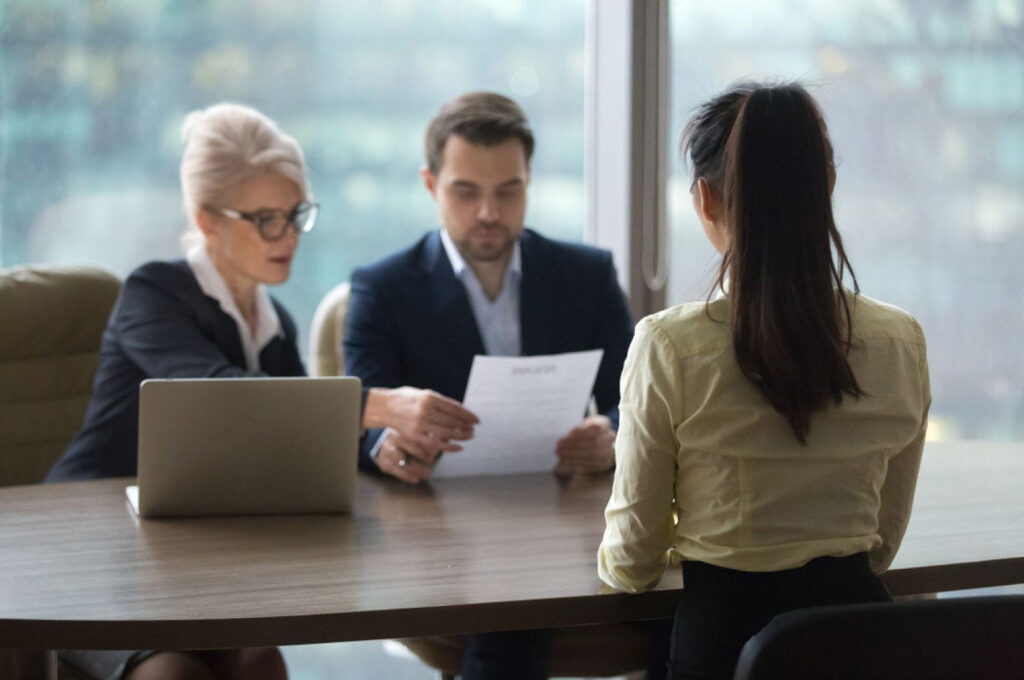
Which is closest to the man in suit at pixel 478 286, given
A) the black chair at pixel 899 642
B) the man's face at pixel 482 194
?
the man's face at pixel 482 194

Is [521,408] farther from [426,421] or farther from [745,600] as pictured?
[745,600]

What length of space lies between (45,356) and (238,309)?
1.52 ft

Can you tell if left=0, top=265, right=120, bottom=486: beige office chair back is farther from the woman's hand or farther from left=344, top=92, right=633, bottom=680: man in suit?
the woman's hand

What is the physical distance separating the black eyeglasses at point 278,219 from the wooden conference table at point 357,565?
0.65m

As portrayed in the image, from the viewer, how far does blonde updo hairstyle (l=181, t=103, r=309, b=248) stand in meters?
2.47

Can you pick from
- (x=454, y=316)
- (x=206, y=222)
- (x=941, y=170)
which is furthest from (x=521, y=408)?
(x=941, y=170)

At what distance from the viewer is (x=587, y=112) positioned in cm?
381

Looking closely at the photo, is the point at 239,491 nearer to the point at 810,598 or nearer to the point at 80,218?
the point at 810,598

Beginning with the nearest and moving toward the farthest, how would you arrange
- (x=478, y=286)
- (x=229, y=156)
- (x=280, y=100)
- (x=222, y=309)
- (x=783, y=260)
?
(x=783, y=260), (x=222, y=309), (x=229, y=156), (x=478, y=286), (x=280, y=100)

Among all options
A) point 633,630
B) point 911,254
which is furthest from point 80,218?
point 911,254

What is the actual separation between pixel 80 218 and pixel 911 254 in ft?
7.96

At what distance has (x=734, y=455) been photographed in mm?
1362

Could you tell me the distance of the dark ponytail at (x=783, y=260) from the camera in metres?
1.34

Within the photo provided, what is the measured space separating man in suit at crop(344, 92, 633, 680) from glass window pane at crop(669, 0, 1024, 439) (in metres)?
0.87
